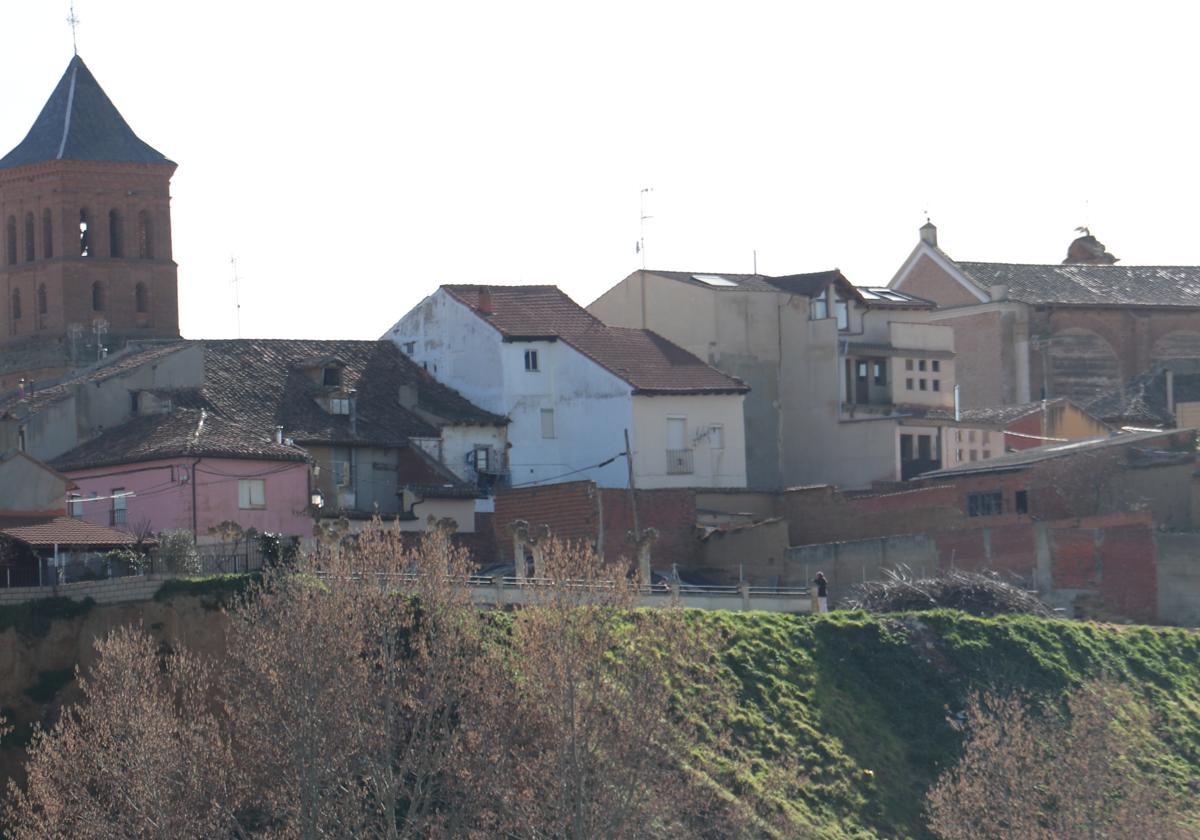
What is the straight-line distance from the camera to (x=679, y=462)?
224 feet

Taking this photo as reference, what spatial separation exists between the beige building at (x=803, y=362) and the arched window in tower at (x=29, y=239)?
62.1 ft

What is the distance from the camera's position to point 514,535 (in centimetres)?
5797

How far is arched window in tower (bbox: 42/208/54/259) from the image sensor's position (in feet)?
274

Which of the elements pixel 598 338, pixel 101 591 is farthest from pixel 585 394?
pixel 101 591

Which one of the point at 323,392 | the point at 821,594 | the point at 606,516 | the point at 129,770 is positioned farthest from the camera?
the point at 323,392

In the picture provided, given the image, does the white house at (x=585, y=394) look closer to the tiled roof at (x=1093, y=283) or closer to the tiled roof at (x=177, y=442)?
the tiled roof at (x=177, y=442)

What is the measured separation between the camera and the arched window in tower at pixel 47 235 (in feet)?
274

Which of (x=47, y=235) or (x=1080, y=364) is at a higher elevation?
(x=47, y=235)

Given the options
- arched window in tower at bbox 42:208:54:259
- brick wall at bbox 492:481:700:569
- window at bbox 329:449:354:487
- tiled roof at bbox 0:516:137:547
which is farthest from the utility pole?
arched window in tower at bbox 42:208:54:259

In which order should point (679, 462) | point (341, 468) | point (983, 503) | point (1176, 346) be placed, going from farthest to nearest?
point (1176, 346)
point (679, 462)
point (983, 503)
point (341, 468)

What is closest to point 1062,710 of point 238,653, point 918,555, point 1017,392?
point 918,555

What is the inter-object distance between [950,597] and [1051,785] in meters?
11.4

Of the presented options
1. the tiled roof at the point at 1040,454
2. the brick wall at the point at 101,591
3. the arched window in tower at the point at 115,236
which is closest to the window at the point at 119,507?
the brick wall at the point at 101,591

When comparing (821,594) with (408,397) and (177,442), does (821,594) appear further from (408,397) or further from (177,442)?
(177,442)
